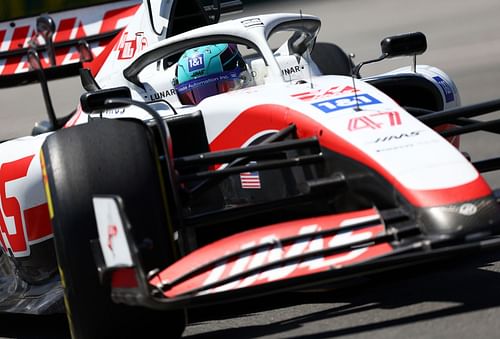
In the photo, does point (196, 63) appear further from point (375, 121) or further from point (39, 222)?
point (375, 121)

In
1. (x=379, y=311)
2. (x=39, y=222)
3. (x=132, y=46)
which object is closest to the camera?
(x=379, y=311)

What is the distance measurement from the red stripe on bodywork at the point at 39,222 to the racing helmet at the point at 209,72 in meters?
1.23

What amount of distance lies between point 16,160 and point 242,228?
1216 millimetres

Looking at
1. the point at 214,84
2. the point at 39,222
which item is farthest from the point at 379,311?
the point at 214,84

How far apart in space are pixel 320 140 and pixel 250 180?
0.78 m

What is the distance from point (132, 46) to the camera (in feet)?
24.8

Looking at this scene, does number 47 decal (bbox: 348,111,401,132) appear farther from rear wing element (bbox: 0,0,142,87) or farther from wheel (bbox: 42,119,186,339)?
rear wing element (bbox: 0,0,142,87)

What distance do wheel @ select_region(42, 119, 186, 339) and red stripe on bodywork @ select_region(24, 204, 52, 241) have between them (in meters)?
0.86

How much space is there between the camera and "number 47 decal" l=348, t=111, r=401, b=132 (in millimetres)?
5055

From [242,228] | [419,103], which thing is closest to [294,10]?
[419,103]

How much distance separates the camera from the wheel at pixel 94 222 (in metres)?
4.79

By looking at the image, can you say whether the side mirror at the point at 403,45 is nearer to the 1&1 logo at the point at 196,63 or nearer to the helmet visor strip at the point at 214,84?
the helmet visor strip at the point at 214,84

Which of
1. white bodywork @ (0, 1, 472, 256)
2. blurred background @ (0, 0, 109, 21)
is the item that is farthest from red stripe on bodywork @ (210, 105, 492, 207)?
blurred background @ (0, 0, 109, 21)

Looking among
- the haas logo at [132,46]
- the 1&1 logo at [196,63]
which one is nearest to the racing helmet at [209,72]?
the 1&1 logo at [196,63]
